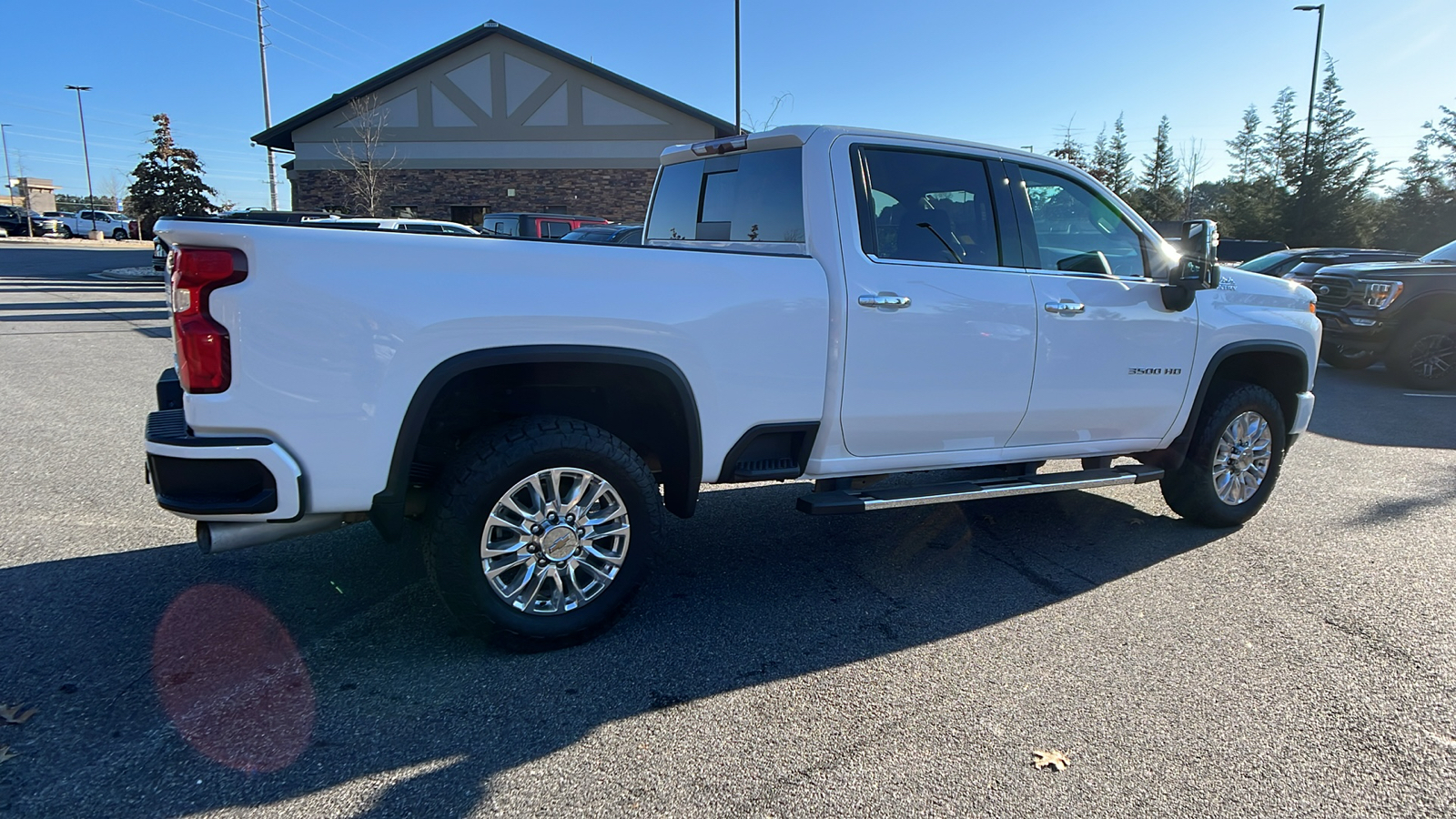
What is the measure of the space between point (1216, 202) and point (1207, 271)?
3951 centimetres

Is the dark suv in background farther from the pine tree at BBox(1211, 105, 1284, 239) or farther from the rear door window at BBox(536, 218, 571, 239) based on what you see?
the pine tree at BBox(1211, 105, 1284, 239)

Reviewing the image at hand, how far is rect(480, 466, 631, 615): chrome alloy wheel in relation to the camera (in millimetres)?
3385

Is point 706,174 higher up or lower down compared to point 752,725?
higher up

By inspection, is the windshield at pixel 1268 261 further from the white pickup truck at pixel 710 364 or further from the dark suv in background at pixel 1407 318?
the white pickup truck at pixel 710 364

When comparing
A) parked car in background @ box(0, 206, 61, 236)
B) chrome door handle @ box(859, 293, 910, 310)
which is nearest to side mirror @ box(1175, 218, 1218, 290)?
chrome door handle @ box(859, 293, 910, 310)

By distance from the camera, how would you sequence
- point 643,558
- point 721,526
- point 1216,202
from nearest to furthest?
point 643,558 → point 721,526 → point 1216,202

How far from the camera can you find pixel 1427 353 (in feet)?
36.2

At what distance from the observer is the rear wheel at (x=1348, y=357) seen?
11656mm

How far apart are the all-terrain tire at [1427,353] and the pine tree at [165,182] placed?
3202cm

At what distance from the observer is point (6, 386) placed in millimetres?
8344

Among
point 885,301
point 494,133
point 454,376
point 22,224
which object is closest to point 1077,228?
point 885,301

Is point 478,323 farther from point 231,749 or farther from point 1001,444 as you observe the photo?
point 1001,444

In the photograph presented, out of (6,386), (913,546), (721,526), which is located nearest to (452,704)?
(721,526)

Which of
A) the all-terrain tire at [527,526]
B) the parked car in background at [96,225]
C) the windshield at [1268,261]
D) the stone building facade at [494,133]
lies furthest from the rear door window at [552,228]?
the parked car in background at [96,225]
